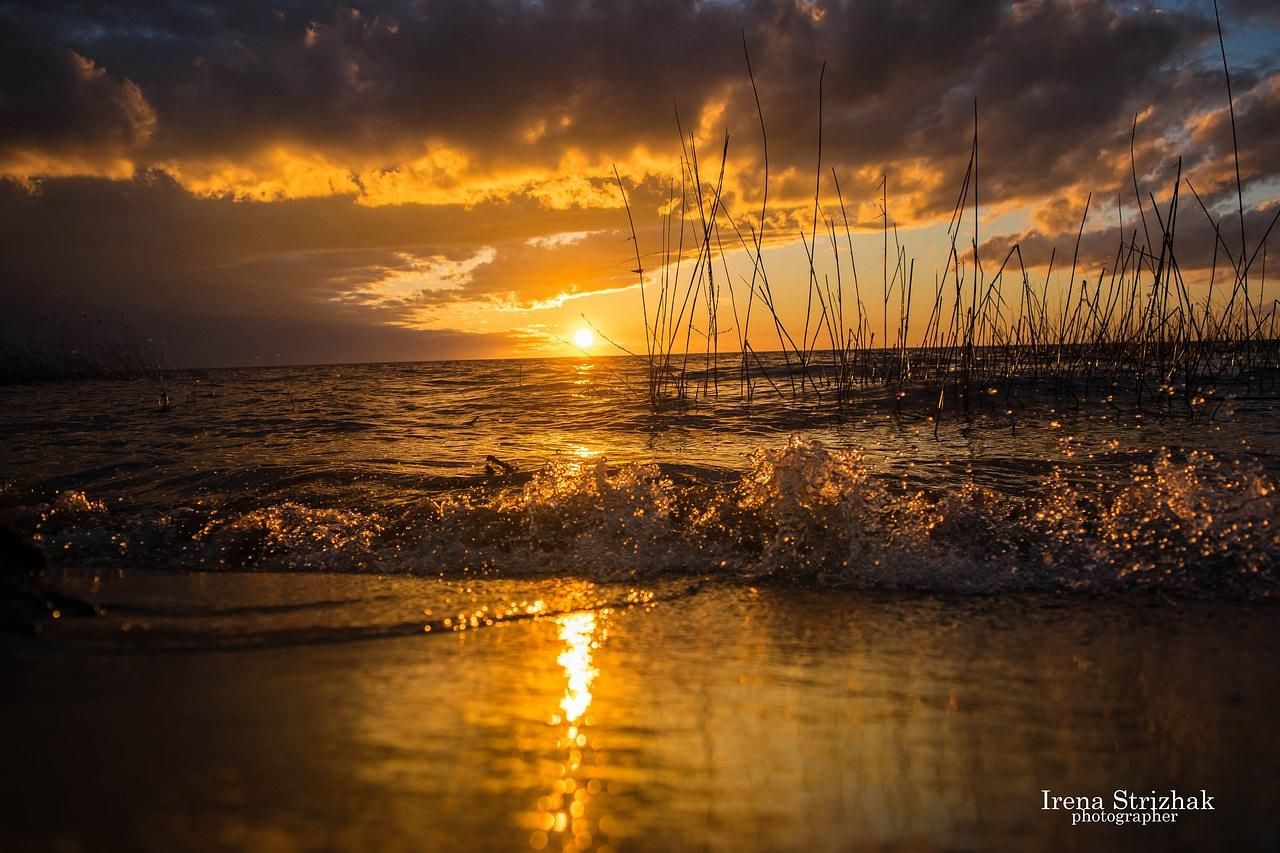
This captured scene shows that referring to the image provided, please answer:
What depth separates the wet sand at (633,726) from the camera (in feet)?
2.65

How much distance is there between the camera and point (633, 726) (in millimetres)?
1047

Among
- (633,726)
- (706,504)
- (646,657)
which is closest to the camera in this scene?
(633,726)

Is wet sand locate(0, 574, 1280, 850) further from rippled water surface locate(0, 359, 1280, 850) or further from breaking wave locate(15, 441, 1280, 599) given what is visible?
breaking wave locate(15, 441, 1280, 599)

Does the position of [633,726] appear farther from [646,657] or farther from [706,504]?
[706,504]

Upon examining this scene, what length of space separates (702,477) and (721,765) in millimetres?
2253

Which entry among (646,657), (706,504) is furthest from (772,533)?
(646,657)

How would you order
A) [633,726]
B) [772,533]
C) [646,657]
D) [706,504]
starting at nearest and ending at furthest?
[633,726] → [646,657] → [772,533] → [706,504]

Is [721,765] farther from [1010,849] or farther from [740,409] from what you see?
[740,409]

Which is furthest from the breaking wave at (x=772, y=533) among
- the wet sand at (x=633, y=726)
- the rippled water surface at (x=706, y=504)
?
the wet sand at (x=633, y=726)

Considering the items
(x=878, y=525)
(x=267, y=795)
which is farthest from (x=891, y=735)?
(x=878, y=525)

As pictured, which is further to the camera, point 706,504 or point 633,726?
point 706,504

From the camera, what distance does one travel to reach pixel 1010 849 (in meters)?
0.78

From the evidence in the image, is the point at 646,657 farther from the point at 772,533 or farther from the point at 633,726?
the point at 772,533

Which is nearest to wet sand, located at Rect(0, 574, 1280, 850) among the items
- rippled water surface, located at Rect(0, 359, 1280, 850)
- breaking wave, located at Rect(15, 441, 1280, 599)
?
rippled water surface, located at Rect(0, 359, 1280, 850)
